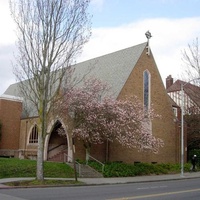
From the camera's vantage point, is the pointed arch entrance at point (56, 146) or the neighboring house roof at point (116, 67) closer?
the pointed arch entrance at point (56, 146)

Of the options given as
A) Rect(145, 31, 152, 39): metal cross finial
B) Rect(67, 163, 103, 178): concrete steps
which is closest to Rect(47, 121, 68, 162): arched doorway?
Rect(67, 163, 103, 178): concrete steps

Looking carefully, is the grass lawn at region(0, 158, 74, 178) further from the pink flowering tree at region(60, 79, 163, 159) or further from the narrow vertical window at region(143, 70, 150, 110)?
the narrow vertical window at region(143, 70, 150, 110)

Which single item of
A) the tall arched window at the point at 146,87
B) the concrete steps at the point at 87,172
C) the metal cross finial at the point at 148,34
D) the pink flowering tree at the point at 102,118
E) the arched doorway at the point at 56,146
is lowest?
the concrete steps at the point at 87,172

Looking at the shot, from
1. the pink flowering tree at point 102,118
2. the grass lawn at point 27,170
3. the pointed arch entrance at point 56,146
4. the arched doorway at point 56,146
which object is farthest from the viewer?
the arched doorway at point 56,146

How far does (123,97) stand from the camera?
33.3 metres

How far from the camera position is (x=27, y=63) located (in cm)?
2047

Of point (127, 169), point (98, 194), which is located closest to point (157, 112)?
point (127, 169)

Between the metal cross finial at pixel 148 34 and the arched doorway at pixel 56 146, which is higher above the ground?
the metal cross finial at pixel 148 34

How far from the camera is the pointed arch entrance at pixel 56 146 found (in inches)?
1271

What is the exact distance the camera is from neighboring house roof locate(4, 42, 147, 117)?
34.5 meters

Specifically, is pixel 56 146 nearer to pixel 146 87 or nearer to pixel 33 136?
pixel 33 136

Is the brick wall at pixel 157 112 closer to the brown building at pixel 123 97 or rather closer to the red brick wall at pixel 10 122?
the brown building at pixel 123 97

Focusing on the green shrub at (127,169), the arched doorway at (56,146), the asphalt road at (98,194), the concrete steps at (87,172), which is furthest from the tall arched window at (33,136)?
the asphalt road at (98,194)

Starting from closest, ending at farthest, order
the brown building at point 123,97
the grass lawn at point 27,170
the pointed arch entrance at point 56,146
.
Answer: the grass lawn at point 27,170 → the pointed arch entrance at point 56,146 → the brown building at point 123,97
